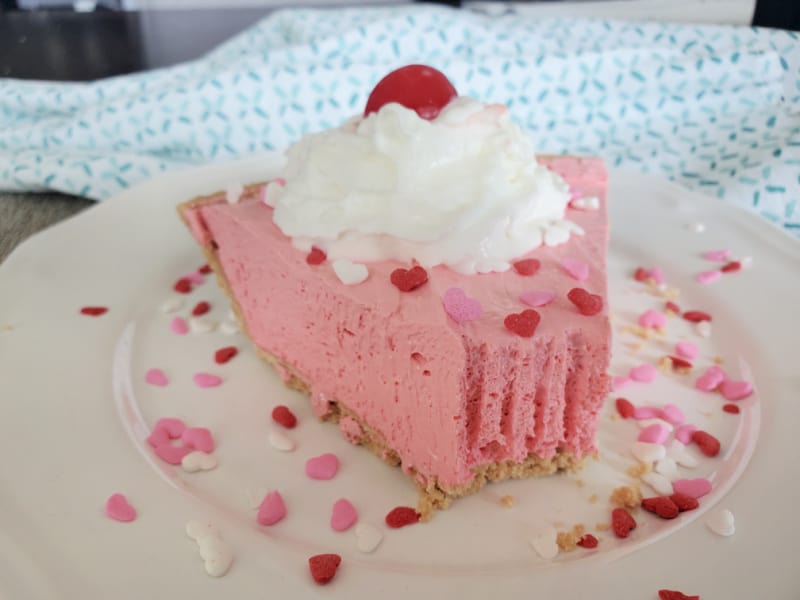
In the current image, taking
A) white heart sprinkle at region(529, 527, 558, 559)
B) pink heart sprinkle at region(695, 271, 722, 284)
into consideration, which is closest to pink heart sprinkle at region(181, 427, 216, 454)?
white heart sprinkle at region(529, 527, 558, 559)

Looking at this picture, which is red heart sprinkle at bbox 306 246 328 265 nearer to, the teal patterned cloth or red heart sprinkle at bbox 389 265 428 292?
red heart sprinkle at bbox 389 265 428 292

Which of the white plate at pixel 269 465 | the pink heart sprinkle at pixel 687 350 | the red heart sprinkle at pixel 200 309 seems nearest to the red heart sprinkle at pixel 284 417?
the white plate at pixel 269 465

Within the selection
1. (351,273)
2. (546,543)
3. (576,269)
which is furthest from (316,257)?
(546,543)

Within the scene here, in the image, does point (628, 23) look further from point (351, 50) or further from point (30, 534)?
point (30, 534)

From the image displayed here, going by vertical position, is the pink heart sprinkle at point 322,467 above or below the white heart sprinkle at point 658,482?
below

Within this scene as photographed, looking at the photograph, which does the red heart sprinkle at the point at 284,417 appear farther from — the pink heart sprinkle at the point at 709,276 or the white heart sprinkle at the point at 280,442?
the pink heart sprinkle at the point at 709,276
